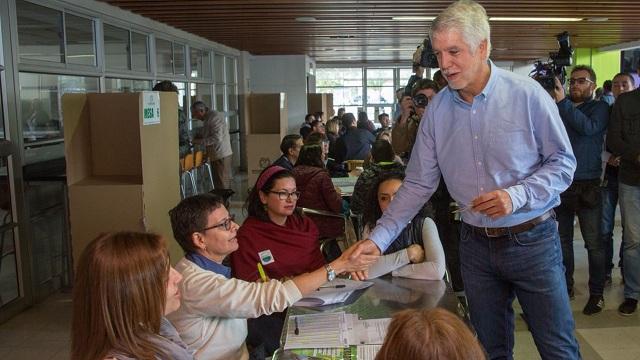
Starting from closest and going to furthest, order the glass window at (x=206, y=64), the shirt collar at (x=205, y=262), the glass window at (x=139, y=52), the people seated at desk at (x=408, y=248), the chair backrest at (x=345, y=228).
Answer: the shirt collar at (x=205, y=262)
the people seated at desk at (x=408, y=248)
the chair backrest at (x=345, y=228)
the glass window at (x=139, y=52)
the glass window at (x=206, y=64)

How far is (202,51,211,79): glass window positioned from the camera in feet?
36.6

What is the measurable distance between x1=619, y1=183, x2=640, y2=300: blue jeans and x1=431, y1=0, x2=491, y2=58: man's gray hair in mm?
2575

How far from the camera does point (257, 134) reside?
29.4 feet

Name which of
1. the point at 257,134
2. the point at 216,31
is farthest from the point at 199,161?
the point at 216,31

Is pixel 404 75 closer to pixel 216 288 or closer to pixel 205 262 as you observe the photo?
pixel 205 262

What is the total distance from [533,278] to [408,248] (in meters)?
0.83

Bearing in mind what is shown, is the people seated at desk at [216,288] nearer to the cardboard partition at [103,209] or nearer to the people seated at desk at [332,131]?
the cardboard partition at [103,209]

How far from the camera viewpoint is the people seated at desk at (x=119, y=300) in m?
1.44

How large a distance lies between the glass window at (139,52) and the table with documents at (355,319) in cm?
578

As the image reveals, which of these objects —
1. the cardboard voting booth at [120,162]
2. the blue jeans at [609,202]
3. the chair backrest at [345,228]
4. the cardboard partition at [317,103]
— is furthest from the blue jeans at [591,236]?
the cardboard partition at [317,103]

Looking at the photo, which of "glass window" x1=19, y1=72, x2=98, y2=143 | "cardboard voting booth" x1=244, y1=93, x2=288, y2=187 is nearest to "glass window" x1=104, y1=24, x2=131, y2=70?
"glass window" x1=19, y1=72, x2=98, y2=143

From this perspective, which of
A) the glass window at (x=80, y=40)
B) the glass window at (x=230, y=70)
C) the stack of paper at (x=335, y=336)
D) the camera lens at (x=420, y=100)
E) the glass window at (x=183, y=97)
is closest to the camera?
the stack of paper at (x=335, y=336)

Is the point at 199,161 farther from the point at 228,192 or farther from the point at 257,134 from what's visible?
the point at 228,192

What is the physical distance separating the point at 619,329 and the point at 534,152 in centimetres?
248
